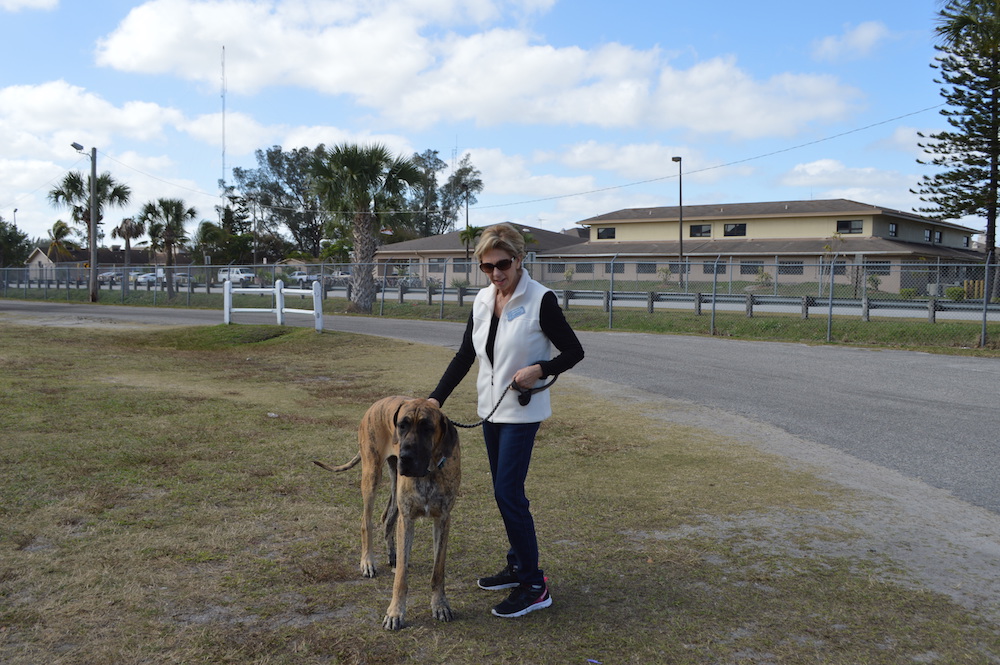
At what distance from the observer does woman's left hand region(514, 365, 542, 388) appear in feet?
11.5

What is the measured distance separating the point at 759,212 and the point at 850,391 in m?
38.3

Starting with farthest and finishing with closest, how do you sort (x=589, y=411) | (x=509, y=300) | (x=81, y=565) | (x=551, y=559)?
(x=589, y=411), (x=551, y=559), (x=81, y=565), (x=509, y=300)

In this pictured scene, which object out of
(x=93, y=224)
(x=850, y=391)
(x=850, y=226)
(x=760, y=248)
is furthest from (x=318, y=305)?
(x=850, y=226)

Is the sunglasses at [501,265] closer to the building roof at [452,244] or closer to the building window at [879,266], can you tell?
the building window at [879,266]

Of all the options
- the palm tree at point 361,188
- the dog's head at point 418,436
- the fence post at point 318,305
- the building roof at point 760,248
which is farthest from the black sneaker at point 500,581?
the building roof at point 760,248

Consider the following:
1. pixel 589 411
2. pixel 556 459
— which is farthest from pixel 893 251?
pixel 556 459

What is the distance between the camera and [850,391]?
10.8 m

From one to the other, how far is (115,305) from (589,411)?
3183 centimetres

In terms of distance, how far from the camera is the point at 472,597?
382 centimetres

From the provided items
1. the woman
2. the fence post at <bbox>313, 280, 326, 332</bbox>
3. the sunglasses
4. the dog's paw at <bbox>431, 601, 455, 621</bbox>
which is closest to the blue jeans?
the woman

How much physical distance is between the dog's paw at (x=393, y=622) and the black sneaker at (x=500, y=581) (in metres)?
0.55

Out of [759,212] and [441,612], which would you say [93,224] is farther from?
[441,612]

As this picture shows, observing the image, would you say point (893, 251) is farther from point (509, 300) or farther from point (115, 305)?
point (509, 300)

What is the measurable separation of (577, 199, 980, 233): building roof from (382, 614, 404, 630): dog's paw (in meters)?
44.4
